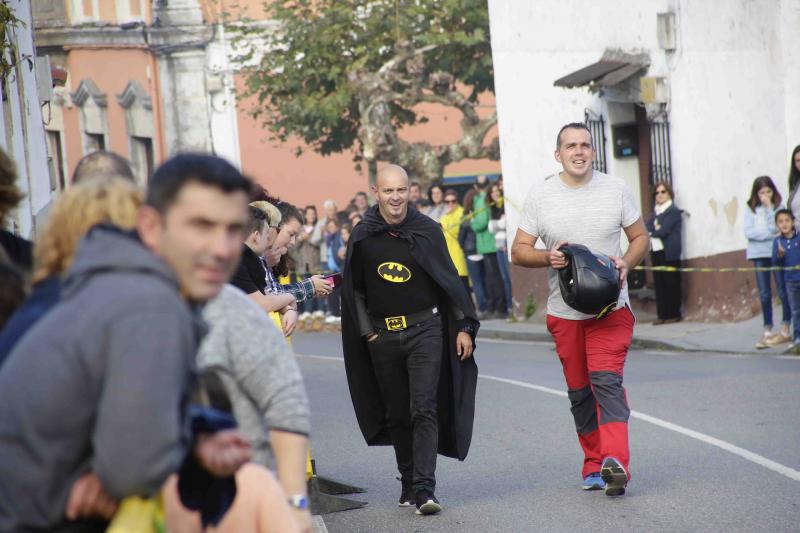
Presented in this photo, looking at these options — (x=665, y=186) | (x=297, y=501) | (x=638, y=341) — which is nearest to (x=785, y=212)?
(x=638, y=341)

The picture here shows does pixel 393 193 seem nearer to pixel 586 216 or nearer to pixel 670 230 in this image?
pixel 586 216

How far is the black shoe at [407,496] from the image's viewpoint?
866 centimetres

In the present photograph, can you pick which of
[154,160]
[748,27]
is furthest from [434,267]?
[154,160]

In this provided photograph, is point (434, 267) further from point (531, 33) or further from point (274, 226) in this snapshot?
point (531, 33)

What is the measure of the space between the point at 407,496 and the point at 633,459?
1815 millimetres

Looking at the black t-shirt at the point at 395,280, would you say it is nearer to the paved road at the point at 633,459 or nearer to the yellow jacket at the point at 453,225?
the paved road at the point at 633,459

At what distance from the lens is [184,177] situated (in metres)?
3.20

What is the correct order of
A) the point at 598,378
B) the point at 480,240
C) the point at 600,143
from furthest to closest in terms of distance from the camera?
the point at 480,240 → the point at 600,143 → the point at 598,378

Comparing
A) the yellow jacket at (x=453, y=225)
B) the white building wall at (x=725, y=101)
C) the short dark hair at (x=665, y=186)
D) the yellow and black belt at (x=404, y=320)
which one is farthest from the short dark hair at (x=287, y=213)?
the yellow jacket at (x=453, y=225)

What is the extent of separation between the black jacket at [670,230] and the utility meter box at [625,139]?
2.65 meters

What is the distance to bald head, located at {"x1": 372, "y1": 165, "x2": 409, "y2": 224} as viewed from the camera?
8.70 metres

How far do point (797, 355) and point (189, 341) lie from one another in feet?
42.9

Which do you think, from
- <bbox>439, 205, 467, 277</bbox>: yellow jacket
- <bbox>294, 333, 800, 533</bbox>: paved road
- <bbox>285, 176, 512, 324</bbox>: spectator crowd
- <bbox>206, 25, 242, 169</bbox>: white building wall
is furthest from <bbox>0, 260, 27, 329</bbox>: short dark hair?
<bbox>206, 25, 242, 169</bbox>: white building wall

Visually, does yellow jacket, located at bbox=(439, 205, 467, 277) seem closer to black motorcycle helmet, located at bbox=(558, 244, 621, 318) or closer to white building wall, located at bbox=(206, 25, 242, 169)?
black motorcycle helmet, located at bbox=(558, 244, 621, 318)
